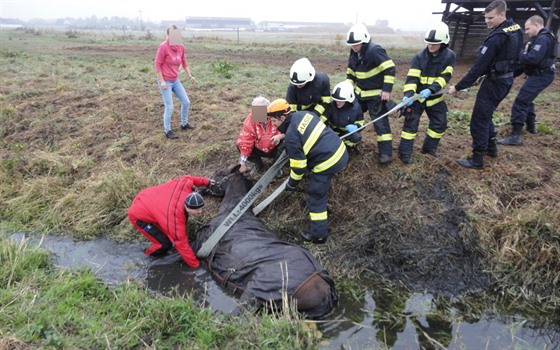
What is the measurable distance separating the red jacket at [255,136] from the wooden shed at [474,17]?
40.4ft

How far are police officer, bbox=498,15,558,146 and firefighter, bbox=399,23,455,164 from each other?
1443mm

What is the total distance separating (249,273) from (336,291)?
98 centimetres

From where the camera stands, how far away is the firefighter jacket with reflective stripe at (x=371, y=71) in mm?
5145

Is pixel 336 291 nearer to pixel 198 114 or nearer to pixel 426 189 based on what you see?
pixel 426 189

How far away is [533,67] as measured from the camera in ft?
18.9

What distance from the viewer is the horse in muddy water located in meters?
3.74

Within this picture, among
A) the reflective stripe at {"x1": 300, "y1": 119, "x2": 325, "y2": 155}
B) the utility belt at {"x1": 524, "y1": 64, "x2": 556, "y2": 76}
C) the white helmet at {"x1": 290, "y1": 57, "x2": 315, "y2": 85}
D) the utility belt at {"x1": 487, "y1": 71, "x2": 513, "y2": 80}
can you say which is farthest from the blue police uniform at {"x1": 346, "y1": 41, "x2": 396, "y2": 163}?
the utility belt at {"x1": 524, "y1": 64, "x2": 556, "y2": 76}

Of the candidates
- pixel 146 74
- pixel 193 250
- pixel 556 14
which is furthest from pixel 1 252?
pixel 556 14

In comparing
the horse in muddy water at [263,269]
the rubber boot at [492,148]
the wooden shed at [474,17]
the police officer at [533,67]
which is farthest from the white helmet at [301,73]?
the wooden shed at [474,17]

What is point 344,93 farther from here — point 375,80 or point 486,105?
point 486,105

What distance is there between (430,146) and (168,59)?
4.61m

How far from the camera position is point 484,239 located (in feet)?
14.9

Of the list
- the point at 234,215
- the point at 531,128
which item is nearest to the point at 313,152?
the point at 234,215

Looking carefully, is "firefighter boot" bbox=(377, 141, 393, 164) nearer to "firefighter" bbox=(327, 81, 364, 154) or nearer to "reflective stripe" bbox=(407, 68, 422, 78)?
"firefighter" bbox=(327, 81, 364, 154)
